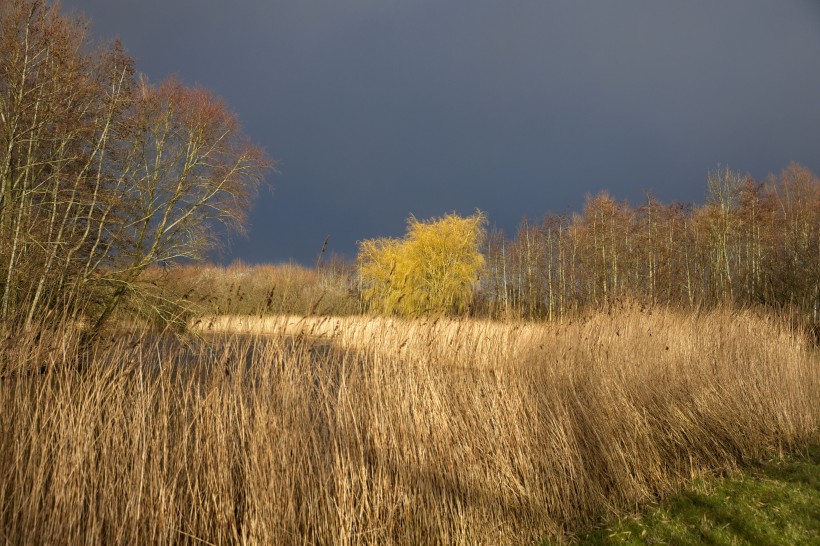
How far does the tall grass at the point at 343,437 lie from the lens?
9.78 ft

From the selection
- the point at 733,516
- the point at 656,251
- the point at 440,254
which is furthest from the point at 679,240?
the point at 733,516

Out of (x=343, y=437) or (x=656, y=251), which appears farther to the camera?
(x=656, y=251)

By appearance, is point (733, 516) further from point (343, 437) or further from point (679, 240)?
point (679, 240)

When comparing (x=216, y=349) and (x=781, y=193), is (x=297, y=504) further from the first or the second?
(x=781, y=193)

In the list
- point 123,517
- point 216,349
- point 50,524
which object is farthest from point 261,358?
point 50,524

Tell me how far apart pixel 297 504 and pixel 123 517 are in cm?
111

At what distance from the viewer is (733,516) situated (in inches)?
177

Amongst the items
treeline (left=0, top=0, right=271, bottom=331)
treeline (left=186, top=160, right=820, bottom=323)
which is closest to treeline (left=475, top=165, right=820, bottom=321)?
treeline (left=186, top=160, right=820, bottom=323)

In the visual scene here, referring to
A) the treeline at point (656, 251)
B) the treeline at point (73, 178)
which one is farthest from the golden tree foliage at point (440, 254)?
the treeline at point (73, 178)

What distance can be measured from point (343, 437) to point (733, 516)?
3697 mm

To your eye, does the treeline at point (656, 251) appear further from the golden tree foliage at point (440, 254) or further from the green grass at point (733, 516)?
the green grass at point (733, 516)

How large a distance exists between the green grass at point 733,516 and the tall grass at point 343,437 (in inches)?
11.9

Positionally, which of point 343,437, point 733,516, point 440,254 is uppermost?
point 440,254

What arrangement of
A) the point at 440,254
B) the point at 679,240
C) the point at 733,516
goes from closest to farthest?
the point at 733,516 < the point at 440,254 < the point at 679,240
